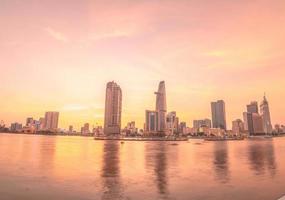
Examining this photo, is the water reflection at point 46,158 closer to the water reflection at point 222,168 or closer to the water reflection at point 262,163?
the water reflection at point 222,168

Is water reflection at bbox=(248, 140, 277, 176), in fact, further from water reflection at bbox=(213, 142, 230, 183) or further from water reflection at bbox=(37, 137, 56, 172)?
water reflection at bbox=(37, 137, 56, 172)

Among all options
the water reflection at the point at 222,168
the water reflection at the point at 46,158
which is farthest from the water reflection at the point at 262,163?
the water reflection at the point at 46,158

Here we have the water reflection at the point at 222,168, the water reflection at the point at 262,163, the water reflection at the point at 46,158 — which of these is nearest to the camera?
the water reflection at the point at 222,168

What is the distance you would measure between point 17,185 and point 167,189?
51.5 feet

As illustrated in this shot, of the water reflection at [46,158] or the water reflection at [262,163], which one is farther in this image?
the water reflection at [46,158]

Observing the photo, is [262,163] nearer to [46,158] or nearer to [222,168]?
[222,168]

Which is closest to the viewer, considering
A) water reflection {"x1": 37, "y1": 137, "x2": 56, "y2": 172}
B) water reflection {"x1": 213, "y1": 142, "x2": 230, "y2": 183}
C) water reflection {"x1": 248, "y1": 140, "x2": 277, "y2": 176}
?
water reflection {"x1": 213, "y1": 142, "x2": 230, "y2": 183}

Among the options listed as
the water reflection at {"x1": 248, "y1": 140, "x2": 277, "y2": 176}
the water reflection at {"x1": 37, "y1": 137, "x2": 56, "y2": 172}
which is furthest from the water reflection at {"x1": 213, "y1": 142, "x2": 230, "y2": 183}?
the water reflection at {"x1": 37, "y1": 137, "x2": 56, "y2": 172}

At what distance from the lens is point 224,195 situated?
21.8m

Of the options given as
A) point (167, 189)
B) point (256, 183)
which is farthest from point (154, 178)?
point (256, 183)

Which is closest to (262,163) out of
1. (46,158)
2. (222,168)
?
(222,168)

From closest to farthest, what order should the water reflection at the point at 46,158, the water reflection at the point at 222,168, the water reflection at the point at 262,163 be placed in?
1. the water reflection at the point at 222,168
2. the water reflection at the point at 262,163
3. the water reflection at the point at 46,158

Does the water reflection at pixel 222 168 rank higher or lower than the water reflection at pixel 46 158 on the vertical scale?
lower

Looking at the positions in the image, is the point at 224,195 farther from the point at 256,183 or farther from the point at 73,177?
the point at 73,177
